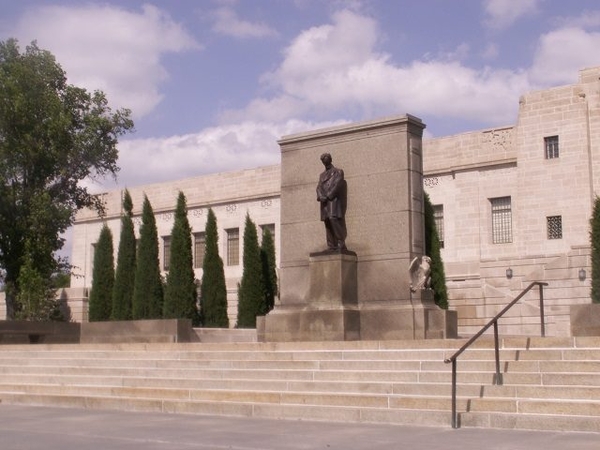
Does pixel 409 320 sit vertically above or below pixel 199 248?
below

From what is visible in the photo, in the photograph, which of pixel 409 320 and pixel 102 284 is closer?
pixel 409 320

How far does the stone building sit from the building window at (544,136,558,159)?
37mm

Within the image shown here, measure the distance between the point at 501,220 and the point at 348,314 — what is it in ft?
57.2

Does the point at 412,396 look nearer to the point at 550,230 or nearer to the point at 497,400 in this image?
the point at 497,400

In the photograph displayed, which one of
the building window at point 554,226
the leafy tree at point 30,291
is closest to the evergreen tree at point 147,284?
the leafy tree at point 30,291

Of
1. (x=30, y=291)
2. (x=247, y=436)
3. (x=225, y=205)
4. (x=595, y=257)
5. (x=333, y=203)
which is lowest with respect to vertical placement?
(x=247, y=436)

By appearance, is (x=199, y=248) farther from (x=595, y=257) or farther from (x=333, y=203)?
(x=333, y=203)

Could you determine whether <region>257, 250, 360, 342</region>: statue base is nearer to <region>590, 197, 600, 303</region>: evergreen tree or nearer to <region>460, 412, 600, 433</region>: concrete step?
<region>460, 412, 600, 433</region>: concrete step

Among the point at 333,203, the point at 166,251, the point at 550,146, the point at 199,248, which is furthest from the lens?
the point at 166,251

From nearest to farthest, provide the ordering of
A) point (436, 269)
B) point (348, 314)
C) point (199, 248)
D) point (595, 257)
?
point (348, 314), point (595, 257), point (436, 269), point (199, 248)

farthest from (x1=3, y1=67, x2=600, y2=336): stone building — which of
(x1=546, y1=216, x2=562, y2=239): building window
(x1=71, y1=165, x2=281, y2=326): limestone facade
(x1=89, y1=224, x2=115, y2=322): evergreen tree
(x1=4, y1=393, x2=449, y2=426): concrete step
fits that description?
(x1=4, y1=393, x2=449, y2=426): concrete step

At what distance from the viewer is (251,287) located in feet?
107

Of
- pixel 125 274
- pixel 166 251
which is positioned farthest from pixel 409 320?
pixel 166 251

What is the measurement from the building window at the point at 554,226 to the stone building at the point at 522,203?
0.04 meters
